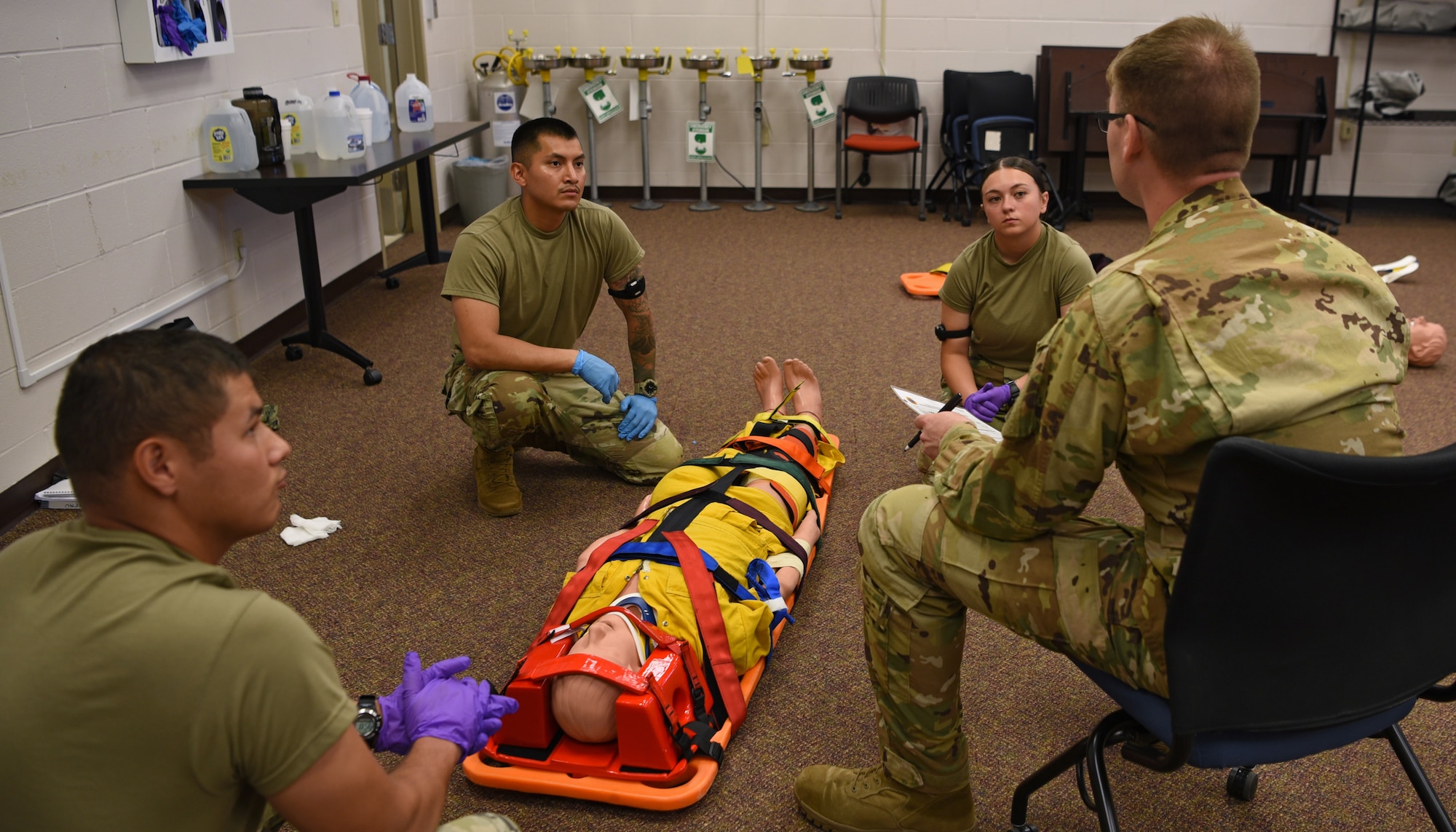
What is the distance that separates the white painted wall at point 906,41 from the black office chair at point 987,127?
286 mm

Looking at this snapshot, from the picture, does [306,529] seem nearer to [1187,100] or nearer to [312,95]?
[1187,100]

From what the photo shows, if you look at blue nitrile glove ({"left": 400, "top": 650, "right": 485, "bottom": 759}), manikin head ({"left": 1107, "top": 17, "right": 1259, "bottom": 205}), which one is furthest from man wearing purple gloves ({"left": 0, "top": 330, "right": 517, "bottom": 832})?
manikin head ({"left": 1107, "top": 17, "right": 1259, "bottom": 205})

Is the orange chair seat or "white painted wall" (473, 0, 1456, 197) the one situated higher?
"white painted wall" (473, 0, 1456, 197)

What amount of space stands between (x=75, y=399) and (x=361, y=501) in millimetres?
2034

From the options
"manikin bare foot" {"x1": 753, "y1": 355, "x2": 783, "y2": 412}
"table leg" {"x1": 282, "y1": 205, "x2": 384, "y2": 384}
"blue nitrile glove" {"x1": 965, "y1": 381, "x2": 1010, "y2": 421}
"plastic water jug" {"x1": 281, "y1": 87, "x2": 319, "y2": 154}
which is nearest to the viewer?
"blue nitrile glove" {"x1": 965, "y1": 381, "x2": 1010, "y2": 421}

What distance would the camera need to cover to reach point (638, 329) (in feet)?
10.5

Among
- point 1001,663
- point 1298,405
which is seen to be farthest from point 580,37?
point 1298,405

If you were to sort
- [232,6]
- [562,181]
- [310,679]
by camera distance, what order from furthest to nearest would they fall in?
[232,6] → [562,181] → [310,679]

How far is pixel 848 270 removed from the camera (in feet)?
18.2

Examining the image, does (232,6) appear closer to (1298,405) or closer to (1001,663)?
(1001,663)

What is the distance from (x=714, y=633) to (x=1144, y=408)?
98 centimetres

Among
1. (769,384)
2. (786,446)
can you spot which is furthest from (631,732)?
(769,384)

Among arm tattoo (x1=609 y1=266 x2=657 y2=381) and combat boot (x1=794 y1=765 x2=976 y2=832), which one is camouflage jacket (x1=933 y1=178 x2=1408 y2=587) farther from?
arm tattoo (x1=609 y1=266 x2=657 y2=381)

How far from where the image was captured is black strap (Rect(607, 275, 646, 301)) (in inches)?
124
